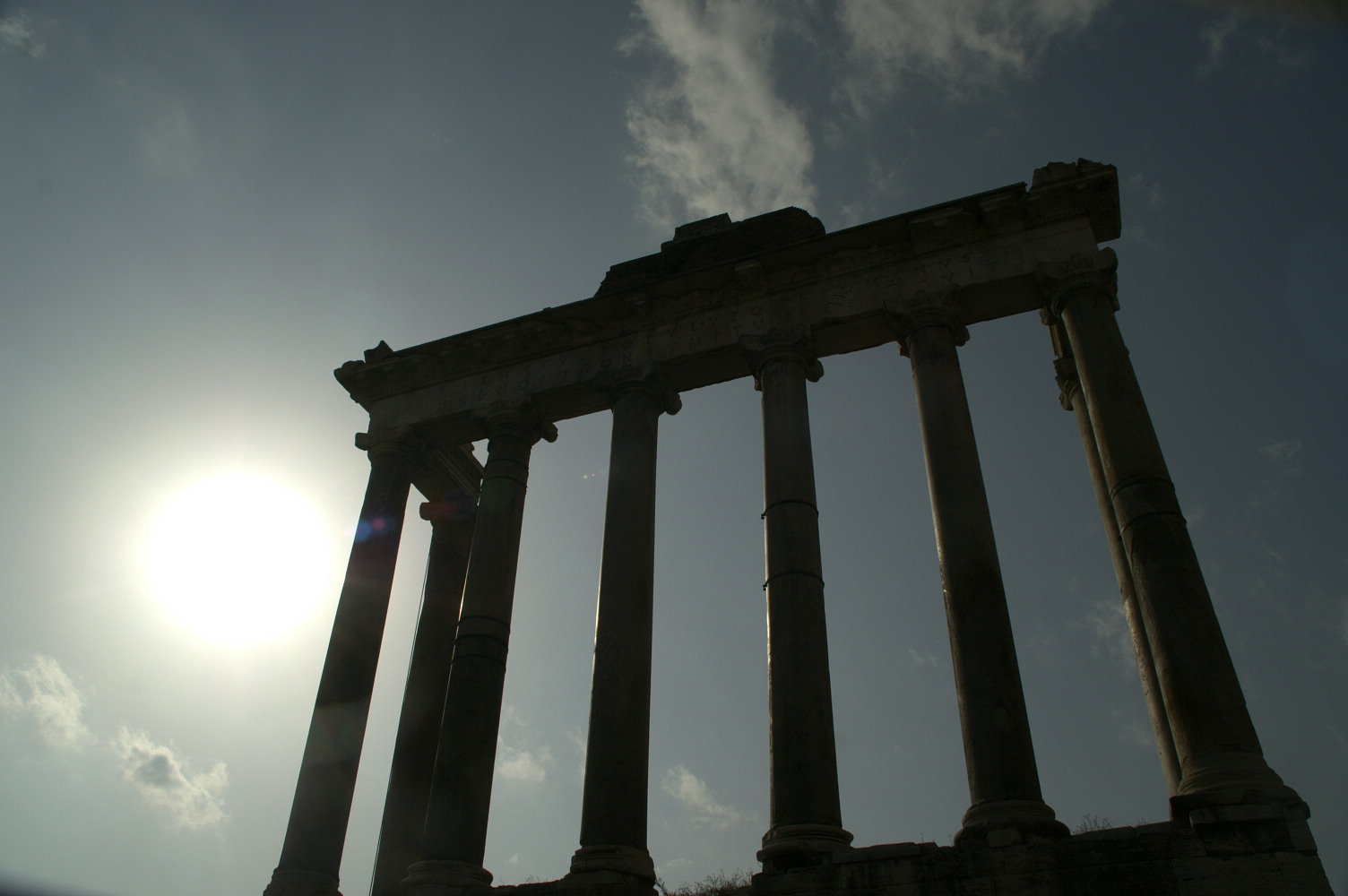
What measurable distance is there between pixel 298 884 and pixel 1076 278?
21397 millimetres

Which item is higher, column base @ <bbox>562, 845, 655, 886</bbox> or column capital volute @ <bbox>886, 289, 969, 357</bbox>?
column capital volute @ <bbox>886, 289, 969, 357</bbox>

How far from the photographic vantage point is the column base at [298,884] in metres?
19.1

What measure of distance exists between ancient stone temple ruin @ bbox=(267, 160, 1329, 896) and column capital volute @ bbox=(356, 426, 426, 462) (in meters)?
0.13

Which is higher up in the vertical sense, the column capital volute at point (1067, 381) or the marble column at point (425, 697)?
the column capital volute at point (1067, 381)

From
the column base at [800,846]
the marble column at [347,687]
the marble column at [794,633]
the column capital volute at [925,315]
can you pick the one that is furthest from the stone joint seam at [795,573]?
the marble column at [347,687]

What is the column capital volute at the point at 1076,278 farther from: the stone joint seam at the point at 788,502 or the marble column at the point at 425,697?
the marble column at the point at 425,697

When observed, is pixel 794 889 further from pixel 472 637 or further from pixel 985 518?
pixel 472 637

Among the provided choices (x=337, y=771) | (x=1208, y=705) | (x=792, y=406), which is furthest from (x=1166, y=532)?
(x=337, y=771)

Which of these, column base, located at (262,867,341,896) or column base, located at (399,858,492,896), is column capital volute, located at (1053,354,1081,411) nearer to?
column base, located at (399,858,492,896)

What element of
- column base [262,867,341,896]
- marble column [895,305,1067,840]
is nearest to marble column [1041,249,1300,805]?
marble column [895,305,1067,840]

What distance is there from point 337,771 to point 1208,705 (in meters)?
17.8

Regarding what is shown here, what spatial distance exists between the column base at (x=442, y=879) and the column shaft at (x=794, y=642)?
244 inches

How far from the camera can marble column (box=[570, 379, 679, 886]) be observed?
17.3 meters

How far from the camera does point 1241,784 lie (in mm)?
13680
